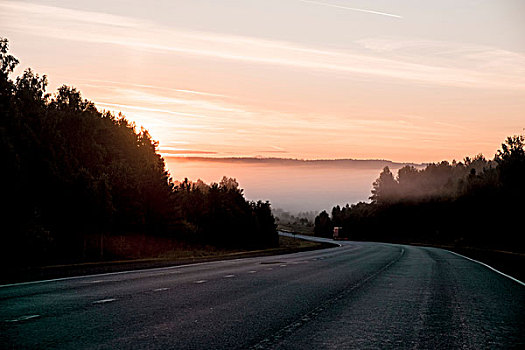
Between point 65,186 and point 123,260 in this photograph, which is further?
point 65,186

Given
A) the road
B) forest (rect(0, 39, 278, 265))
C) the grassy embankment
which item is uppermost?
forest (rect(0, 39, 278, 265))

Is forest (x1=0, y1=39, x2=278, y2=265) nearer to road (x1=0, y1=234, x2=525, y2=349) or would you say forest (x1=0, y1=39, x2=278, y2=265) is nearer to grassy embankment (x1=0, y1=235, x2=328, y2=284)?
grassy embankment (x1=0, y1=235, x2=328, y2=284)

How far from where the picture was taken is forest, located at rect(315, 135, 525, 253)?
82125mm

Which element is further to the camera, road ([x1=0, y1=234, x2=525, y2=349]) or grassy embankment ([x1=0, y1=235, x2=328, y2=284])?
grassy embankment ([x1=0, y1=235, x2=328, y2=284])

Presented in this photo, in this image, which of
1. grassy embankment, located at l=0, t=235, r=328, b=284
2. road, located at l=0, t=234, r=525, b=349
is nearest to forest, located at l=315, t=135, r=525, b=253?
grassy embankment, located at l=0, t=235, r=328, b=284

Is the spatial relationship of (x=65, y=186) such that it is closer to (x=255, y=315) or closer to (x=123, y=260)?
(x=123, y=260)

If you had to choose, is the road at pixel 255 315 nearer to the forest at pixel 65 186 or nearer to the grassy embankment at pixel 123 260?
the grassy embankment at pixel 123 260

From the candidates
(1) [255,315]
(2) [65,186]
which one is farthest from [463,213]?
(1) [255,315]

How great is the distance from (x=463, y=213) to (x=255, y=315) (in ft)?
316

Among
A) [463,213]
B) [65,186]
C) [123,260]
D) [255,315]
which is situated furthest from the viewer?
[463,213]

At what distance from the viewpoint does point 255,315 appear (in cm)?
1084

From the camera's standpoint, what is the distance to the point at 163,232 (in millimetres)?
55625

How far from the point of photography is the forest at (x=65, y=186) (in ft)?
103

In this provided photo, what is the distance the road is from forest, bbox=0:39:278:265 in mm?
12554
